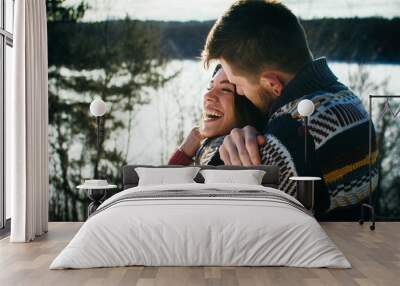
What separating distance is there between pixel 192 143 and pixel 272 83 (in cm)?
130

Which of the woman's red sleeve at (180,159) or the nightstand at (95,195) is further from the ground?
the woman's red sleeve at (180,159)

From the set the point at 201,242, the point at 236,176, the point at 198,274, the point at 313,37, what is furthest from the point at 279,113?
the point at 198,274

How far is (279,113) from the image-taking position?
7602mm

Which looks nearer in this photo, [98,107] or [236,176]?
[236,176]

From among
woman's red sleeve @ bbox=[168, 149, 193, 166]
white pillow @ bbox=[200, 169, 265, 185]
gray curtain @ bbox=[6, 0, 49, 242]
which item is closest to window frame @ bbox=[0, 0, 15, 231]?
gray curtain @ bbox=[6, 0, 49, 242]

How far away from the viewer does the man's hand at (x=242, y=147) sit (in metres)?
7.57

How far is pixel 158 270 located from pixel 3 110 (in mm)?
3285

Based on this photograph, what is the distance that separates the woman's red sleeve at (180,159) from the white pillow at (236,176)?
28.3 inches

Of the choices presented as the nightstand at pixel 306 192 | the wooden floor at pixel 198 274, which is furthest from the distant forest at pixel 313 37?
the wooden floor at pixel 198 274

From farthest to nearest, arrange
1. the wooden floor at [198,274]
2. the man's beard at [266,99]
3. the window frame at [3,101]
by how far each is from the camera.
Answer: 1. the man's beard at [266,99]
2. the window frame at [3,101]
3. the wooden floor at [198,274]

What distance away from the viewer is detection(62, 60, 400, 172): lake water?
777 cm

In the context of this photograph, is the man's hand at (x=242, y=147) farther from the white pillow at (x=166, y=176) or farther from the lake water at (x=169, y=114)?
the white pillow at (x=166, y=176)

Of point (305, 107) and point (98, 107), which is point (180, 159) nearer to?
point (98, 107)

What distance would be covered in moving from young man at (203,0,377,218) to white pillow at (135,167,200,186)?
0.77 m
